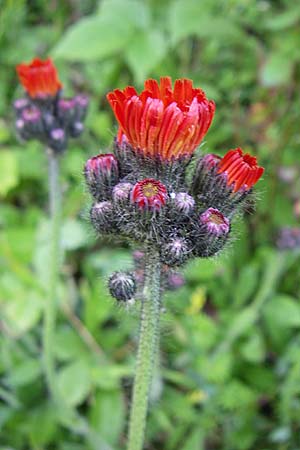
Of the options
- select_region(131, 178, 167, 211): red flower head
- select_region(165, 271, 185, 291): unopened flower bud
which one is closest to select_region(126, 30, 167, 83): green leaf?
select_region(165, 271, 185, 291): unopened flower bud

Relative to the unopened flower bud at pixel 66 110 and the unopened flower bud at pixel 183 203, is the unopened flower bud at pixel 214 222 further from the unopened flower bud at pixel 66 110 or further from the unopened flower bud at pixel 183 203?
the unopened flower bud at pixel 66 110

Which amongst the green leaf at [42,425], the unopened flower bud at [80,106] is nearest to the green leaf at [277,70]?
the unopened flower bud at [80,106]

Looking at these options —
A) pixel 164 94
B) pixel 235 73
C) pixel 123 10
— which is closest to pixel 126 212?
pixel 164 94

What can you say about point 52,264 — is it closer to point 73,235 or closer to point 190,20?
point 73,235

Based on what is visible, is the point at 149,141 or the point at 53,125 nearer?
the point at 149,141

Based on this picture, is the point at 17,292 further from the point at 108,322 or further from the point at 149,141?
the point at 149,141

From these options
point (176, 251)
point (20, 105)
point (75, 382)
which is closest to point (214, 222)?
point (176, 251)
